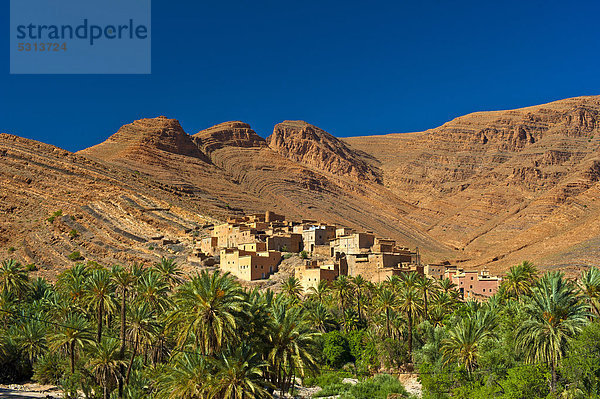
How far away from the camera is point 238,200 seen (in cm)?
13500

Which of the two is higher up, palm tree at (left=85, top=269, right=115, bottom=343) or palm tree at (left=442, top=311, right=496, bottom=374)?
palm tree at (left=85, top=269, right=115, bottom=343)

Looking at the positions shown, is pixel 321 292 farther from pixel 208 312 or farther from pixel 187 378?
pixel 187 378

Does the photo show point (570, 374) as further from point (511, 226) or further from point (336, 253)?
point (511, 226)

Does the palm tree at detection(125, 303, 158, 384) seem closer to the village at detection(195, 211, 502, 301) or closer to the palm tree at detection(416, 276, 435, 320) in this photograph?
the palm tree at detection(416, 276, 435, 320)

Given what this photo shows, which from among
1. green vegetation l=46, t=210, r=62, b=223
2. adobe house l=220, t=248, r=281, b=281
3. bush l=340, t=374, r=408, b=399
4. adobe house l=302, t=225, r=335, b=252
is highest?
green vegetation l=46, t=210, r=62, b=223

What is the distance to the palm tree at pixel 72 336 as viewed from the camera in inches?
1346

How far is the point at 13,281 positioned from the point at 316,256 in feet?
115

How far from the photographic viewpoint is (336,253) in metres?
72.6

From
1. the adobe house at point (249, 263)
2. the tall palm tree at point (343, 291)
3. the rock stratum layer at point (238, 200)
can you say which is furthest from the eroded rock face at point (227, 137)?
the tall palm tree at point (343, 291)

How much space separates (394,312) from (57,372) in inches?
996

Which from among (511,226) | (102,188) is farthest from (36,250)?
(511,226)

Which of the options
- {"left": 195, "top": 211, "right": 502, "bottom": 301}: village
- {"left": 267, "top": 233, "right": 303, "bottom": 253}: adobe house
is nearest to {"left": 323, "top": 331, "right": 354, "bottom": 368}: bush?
{"left": 195, "top": 211, "right": 502, "bottom": 301}: village

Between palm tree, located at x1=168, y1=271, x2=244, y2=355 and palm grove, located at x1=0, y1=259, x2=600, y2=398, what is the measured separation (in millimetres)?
58

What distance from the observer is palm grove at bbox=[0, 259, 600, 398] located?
92.4ft
